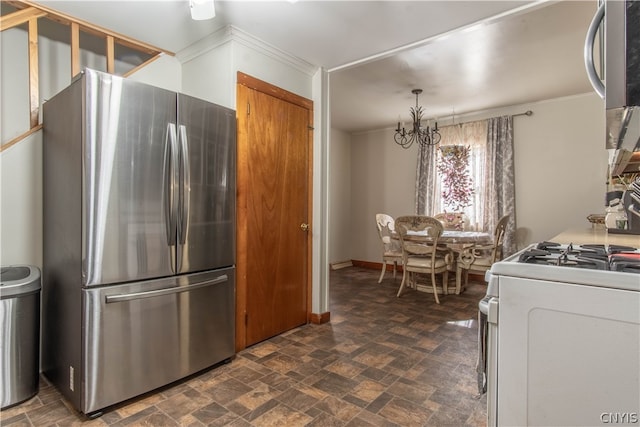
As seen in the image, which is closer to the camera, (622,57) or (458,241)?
(622,57)

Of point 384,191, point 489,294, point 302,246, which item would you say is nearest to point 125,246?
point 302,246

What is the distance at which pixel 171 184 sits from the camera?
206cm

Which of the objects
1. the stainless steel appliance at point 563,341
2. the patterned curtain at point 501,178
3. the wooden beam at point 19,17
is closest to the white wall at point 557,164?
the patterned curtain at point 501,178

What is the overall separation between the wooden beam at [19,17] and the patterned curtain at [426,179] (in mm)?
4969

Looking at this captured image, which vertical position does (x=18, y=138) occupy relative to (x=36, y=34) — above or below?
below

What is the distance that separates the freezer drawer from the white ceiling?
183cm

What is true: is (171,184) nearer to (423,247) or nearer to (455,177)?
(423,247)

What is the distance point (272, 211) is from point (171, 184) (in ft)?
3.18

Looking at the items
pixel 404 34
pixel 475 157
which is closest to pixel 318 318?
pixel 404 34

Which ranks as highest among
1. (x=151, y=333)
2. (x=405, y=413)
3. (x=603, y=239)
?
(x=603, y=239)

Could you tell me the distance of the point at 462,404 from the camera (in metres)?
1.94

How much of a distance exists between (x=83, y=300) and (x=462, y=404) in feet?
7.13

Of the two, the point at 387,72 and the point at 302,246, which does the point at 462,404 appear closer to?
the point at 302,246

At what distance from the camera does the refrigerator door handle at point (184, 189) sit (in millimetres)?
2109
